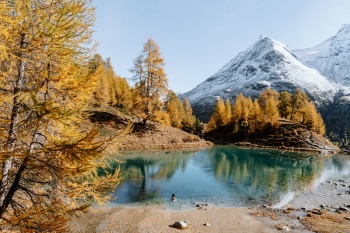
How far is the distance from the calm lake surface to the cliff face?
86.6 feet

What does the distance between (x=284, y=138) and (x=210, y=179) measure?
52.9 m

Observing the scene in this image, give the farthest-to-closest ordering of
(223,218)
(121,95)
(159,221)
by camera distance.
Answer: (121,95) → (223,218) → (159,221)

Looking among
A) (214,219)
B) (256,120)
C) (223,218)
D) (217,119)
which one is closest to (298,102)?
(256,120)

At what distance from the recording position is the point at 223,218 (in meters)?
20.1

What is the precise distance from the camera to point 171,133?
58.4 metres

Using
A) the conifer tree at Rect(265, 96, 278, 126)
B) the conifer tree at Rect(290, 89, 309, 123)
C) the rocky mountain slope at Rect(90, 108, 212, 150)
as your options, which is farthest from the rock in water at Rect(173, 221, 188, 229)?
the conifer tree at Rect(290, 89, 309, 123)

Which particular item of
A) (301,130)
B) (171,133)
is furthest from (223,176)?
(301,130)

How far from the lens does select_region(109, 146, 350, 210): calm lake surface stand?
25047 millimetres

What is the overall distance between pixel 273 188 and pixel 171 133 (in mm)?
31531

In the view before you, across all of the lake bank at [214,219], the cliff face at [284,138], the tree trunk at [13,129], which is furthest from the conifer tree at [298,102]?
the tree trunk at [13,129]

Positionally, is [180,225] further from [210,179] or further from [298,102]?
[298,102]

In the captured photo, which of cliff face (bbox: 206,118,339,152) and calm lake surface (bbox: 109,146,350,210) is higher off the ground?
cliff face (bbox: 206,118,339,152)

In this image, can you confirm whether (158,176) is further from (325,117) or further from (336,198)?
(325,117)

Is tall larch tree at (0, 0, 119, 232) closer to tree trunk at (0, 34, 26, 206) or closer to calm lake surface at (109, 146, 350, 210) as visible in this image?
tree trunk at (0, 34, 26, 206)
